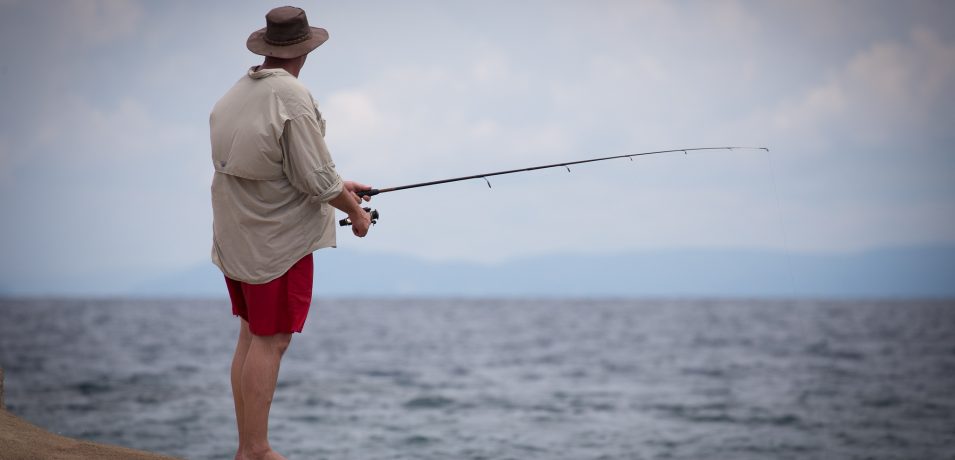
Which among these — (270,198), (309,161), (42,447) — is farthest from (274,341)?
(42,447)

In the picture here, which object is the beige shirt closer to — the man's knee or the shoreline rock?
the man's knee

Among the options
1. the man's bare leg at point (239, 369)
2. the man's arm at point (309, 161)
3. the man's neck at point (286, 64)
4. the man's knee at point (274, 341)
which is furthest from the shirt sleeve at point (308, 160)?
the man's bare leg at point (239, 369)

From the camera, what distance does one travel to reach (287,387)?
49.4 feet

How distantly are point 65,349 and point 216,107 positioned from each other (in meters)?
23.8

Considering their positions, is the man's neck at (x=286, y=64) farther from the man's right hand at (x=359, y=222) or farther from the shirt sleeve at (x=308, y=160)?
the man's right hand at (x=359, y=222)

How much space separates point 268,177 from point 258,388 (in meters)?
0.77

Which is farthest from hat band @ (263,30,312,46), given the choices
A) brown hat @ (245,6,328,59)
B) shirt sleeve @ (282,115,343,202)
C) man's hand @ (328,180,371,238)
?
man's hand @ (328,180,371,238)

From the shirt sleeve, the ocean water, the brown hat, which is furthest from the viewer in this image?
the ocean water

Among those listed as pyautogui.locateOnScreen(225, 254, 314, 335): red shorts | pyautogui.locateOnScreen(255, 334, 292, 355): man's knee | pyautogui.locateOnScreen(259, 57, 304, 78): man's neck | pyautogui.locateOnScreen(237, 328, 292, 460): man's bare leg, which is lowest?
pyautogui.locateOnScreen(237, 328, 292, 460): man's bare leg

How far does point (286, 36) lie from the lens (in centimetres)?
337

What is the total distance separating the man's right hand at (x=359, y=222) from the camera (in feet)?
11.3

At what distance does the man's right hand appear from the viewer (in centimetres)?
345

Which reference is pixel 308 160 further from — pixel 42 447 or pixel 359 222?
pixel 42 447

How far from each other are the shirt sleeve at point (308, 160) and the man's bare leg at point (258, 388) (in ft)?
1.93
